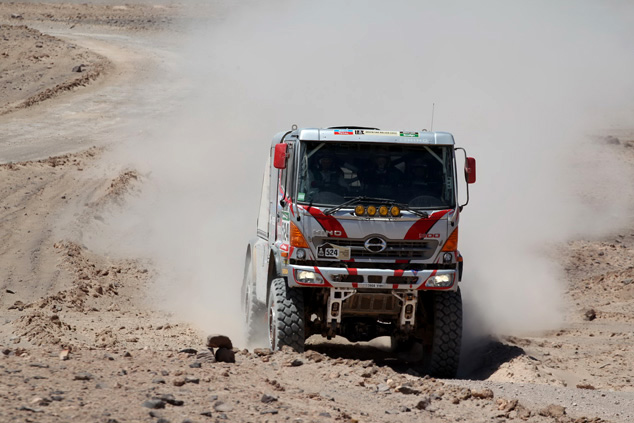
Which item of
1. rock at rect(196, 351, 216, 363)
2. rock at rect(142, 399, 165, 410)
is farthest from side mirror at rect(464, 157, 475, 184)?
rock at rect(142, 399, 165, 410)

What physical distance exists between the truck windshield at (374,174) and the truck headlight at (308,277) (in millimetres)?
823

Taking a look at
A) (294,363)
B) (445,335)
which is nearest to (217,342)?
(294,363)

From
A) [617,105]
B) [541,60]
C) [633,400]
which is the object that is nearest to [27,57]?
[541,60]

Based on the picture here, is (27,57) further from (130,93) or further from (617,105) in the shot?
(617,105)

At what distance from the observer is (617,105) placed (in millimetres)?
35656

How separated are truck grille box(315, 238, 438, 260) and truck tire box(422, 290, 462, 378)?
2.41 ft

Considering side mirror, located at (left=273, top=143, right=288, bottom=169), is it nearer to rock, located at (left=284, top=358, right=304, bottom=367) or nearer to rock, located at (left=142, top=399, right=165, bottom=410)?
rock, located at (left=284, top=358, right=304, bottom=367)

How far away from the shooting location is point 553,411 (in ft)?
30.2

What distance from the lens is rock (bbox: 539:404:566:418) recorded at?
9.12 meters

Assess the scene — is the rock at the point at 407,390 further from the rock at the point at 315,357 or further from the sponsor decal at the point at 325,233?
the sponsor decal at the point at 325,233

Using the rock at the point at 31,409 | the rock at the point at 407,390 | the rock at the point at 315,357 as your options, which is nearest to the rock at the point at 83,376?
the rock at the point at 31,409

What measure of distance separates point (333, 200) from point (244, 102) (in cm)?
2047

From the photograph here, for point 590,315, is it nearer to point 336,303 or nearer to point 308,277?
point 336,303

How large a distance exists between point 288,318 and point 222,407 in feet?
13.1
